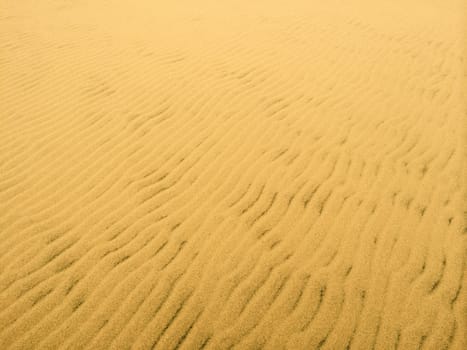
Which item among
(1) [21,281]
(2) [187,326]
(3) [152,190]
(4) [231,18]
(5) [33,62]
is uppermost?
(4) [231,18]

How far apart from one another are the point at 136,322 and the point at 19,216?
1.59 m

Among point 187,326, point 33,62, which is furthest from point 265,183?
point 33,62

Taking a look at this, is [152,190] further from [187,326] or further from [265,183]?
[187,326]

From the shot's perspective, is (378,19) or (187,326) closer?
(187,326)

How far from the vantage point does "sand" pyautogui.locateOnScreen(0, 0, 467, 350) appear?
2.61 m

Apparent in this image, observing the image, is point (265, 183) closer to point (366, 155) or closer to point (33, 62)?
point (366, 155)

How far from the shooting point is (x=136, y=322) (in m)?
2.54

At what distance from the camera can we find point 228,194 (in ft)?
11.5

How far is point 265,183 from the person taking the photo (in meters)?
3.62

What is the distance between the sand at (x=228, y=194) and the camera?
2.61 metres

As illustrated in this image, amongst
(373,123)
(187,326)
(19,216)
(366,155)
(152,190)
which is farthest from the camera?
(373,123)

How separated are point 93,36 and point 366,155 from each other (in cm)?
537

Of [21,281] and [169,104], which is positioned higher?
[169,104]

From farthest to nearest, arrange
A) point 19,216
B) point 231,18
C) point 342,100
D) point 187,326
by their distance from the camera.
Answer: point 231,18
point 342,100
point 19,216
point 187,326
